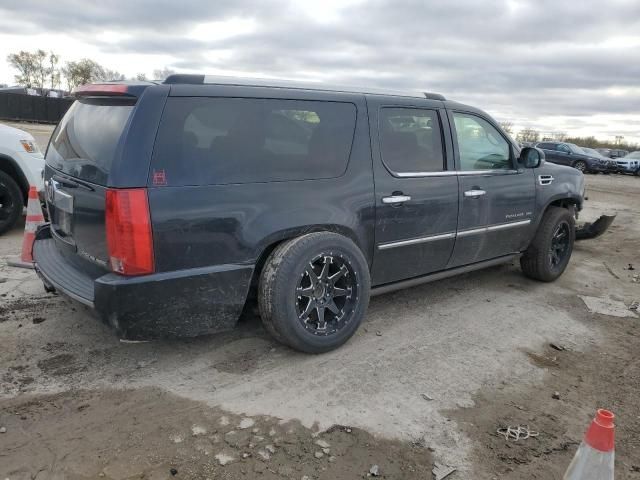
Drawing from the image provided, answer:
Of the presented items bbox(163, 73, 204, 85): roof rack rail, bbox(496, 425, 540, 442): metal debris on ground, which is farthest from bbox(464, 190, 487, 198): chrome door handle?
bbox(163, 73, 204, 85): roof rack rail

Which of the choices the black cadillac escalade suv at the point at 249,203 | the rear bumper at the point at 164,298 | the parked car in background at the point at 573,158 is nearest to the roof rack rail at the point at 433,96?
the black cadillac escalade suv at the point at 249,203

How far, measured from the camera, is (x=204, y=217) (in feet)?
9.98

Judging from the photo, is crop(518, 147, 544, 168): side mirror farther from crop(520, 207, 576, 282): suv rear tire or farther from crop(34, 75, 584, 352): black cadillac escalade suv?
crop(34, 75, 584, 352): black cadillac escalade suv

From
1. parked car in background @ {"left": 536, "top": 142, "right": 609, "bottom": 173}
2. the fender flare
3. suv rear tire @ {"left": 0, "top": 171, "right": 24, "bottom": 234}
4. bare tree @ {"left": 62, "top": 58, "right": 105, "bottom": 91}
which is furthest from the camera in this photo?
bare tree @ {"left": 62, "top": 58, "right": 105, "bottom": 91}

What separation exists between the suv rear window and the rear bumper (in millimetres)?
629

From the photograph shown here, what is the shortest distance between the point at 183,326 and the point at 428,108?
2.67 m

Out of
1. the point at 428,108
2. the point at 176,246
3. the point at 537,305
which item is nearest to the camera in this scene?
the point at 176,246

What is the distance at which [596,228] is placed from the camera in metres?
7.08

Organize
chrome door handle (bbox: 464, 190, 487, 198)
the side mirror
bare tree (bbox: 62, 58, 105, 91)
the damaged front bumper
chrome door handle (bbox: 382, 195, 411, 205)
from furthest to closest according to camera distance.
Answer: bare tree (bbox: 62, 58, 105, 91) < the damaged front bumper < the side mirror < chrome door handle (bbox: 464, 190, 487, 198) < chrome door handle (bbox: 382, 195, 411, 205)

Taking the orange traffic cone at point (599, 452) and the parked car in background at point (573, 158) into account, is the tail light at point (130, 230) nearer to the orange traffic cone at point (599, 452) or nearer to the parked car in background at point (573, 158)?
the orange traffic cone at point (599, 452)

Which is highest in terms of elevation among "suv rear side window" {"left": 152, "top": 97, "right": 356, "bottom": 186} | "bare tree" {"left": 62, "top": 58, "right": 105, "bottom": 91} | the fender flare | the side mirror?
"bare tree" {"left": 62, "top": 58, "right": 105, "bottom": 91}

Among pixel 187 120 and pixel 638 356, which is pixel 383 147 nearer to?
pixel 187 120

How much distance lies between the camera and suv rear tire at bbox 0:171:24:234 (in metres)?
6.39

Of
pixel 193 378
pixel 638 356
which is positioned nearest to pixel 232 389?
pixel 193 378
